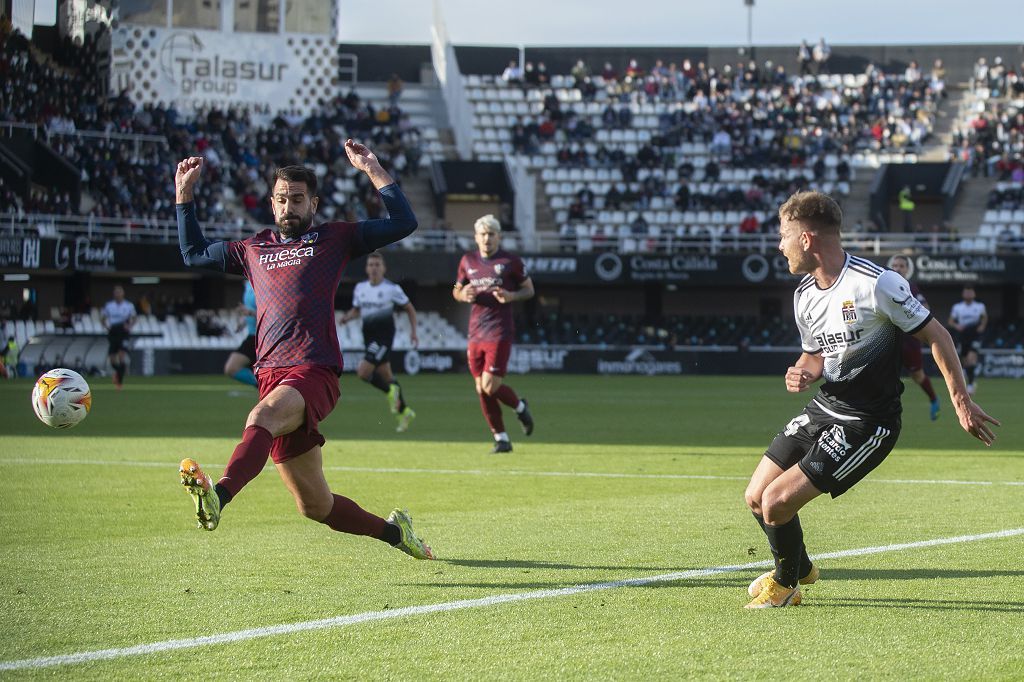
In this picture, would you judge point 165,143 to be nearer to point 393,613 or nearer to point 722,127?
point 722,127

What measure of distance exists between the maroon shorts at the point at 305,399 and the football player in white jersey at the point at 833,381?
207 centimetres

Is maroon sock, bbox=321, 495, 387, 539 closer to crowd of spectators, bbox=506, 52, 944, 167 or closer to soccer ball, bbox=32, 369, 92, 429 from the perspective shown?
soccer ball, bbox=32, 369, 92, 429

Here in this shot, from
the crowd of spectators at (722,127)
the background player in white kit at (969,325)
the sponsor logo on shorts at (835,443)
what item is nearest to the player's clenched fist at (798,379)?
the sponsor logo on shorts at (835,443)

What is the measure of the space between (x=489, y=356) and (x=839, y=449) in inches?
331

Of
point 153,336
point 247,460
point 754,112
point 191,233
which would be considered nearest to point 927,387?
point 191,233

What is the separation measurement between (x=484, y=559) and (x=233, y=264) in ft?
6.62

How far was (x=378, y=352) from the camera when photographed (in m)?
16.8

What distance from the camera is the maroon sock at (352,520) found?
265 inches

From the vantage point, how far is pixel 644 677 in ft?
14.6

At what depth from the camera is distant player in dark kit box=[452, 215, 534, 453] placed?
1385 centimetres

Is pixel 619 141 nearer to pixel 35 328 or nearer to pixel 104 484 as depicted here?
pixel 35 328

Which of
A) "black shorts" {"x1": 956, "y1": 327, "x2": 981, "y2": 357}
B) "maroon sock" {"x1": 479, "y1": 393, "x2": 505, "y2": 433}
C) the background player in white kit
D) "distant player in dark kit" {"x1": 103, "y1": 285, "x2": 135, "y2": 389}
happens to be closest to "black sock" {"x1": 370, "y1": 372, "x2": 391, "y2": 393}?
"maroon sock" {"x1": 479, "y1": 393, "x2": 505, "y2": 433}

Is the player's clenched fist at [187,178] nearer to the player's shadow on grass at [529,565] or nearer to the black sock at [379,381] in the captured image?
the player's shadow on grass at [529,565]

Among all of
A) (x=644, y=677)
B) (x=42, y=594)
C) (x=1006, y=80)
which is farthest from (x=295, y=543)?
(x=1006, y=80)
